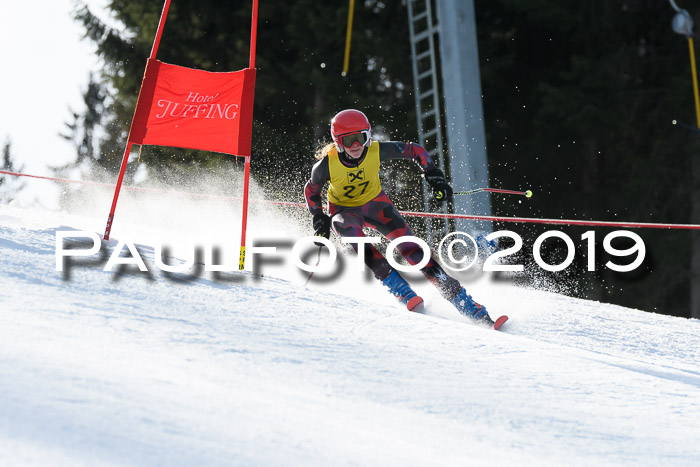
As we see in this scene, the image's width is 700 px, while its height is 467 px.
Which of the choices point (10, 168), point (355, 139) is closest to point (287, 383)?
point (355, 139)

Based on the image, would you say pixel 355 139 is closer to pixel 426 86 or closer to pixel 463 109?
pixel 463 109

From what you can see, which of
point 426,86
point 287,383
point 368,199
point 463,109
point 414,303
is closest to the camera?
point 287,383

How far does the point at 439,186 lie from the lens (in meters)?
5.14

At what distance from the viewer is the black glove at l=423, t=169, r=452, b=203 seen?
201 inches

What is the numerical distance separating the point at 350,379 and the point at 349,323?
1.04m

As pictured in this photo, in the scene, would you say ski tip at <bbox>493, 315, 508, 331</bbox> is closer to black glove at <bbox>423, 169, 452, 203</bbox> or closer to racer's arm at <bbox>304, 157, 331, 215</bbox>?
black glove at <bbox>423, 169, 452, 203</bbox>

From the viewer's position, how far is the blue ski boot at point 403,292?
16.3ft

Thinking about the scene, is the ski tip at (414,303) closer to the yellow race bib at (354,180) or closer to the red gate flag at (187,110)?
the yellow race bib at (354,180)

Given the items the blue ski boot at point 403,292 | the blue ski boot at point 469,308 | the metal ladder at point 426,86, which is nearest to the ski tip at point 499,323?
the blue ski boot at point 469,308

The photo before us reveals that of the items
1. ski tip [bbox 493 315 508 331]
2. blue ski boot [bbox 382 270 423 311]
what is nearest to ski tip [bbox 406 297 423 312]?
blue ski boot [bbox 382 270 423 311]

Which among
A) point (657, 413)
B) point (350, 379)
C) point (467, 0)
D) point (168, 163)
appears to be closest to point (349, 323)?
point (350, 379)

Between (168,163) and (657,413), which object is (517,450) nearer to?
(657,413)

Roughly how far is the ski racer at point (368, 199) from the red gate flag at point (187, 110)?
0.57 metres

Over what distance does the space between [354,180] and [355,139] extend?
0.94 ft
